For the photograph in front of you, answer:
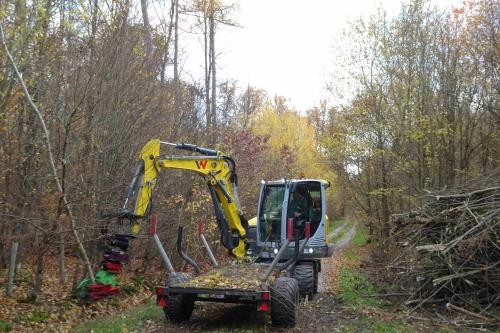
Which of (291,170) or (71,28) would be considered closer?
(71,28)

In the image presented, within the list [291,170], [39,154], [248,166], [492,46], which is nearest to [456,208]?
[39,154]

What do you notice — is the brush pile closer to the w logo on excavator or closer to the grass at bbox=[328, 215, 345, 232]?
the w logo on excavator

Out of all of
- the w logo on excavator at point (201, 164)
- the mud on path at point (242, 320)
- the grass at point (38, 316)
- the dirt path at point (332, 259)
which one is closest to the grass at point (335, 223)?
the dirt path at point (332, 259)

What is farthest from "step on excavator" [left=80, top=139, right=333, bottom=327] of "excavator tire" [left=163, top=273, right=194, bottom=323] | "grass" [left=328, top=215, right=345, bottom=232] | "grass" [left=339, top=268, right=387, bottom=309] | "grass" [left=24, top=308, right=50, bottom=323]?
"grass" [left=328, top=215, right=345, bottom=232]

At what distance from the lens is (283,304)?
7691 millimetres

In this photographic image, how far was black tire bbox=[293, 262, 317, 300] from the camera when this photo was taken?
1068cm

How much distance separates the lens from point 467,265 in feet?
31.1

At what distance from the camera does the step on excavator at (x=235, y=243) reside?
7801 mm

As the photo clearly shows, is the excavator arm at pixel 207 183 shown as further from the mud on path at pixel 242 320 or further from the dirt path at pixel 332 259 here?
the dirt path at pixel 332 259

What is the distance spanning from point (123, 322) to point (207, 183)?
3185 mm

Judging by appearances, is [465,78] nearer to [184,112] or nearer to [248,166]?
[248,166]

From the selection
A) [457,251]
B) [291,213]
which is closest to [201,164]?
[291,213]

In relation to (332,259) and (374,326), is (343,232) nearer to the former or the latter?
(332,259)

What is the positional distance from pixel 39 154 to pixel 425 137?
12.8 metres
